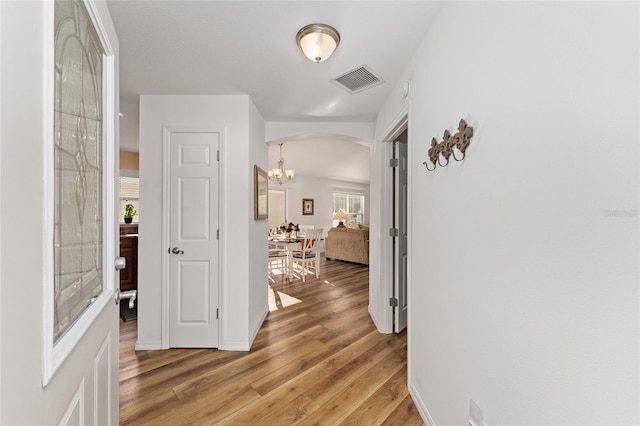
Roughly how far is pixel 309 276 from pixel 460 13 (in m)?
4.67

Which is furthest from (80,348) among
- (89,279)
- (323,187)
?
(323,187)

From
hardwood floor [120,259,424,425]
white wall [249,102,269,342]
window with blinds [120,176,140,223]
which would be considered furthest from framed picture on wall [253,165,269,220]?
window with blinds [120,176,140,223]

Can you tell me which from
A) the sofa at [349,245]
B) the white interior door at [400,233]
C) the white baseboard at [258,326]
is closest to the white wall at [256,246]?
the white baseboard at [258,326]

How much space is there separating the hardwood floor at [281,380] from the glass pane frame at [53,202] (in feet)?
3.69

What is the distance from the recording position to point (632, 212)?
61 cm

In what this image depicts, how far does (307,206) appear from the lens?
8.53 metres

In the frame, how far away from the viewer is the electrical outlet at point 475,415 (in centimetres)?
113

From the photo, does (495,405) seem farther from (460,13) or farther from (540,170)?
(460,13)

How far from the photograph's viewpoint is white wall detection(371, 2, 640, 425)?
64cm

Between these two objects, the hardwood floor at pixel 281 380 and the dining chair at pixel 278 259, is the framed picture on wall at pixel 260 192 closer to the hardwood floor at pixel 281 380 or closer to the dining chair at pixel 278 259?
the hardwood floor at pixel 281 380

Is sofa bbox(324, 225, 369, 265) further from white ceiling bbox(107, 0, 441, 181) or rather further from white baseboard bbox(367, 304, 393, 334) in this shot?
white ceiling bbox(107, 0, 441, 181)

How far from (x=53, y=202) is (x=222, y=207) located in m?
1.93

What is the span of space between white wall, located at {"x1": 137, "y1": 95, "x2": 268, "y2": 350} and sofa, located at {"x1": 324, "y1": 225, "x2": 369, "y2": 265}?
391 centimetres

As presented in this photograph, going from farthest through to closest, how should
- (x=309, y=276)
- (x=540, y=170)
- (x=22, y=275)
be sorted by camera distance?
1. (x=309, y=276)
2. (x=540, y=170)
3. (x=22, y=275)
